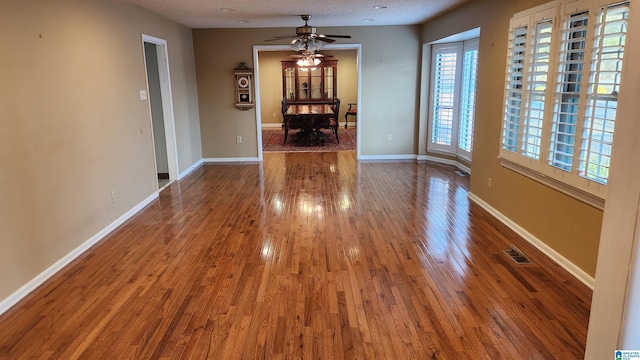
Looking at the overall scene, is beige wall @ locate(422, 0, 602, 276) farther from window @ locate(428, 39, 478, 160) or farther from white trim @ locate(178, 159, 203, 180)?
white trim @ locate(178, 159, 203, 180)

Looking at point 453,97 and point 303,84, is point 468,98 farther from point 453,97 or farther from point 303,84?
point 303,84

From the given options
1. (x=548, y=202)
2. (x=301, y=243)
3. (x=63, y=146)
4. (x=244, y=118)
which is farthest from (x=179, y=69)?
(x=548, y=202)

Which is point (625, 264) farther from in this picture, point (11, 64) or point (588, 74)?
point (11, 64)

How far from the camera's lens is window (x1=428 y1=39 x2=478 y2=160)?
635 centimetres

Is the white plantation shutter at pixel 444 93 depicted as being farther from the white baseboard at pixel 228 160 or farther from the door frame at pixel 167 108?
the door frame at pixel 167 108

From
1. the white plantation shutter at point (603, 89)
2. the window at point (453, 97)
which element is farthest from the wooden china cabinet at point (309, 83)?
the white plantation shutter at point (603, 89)

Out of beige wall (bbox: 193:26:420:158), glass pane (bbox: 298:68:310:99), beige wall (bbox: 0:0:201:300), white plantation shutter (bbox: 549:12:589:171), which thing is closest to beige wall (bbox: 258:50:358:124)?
glass pane (bbox: 298:68:310:99)

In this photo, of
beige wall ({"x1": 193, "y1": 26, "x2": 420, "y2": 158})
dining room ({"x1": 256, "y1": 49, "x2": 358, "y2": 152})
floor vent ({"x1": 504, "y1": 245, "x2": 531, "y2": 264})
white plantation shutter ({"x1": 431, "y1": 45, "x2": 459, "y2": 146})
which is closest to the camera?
floor vent ({"x1": 504, "y1": 245, "x2": 531, "y2": 264})

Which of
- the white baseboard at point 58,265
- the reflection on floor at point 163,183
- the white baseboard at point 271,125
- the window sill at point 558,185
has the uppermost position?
the window sill at point 558,185

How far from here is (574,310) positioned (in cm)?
258

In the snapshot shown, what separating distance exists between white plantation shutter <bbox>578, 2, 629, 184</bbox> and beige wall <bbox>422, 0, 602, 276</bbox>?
37cm

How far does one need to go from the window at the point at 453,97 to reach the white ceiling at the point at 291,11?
29.9 inches

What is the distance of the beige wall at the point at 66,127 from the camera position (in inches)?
110

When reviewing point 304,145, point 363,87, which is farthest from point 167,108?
point 304,145
